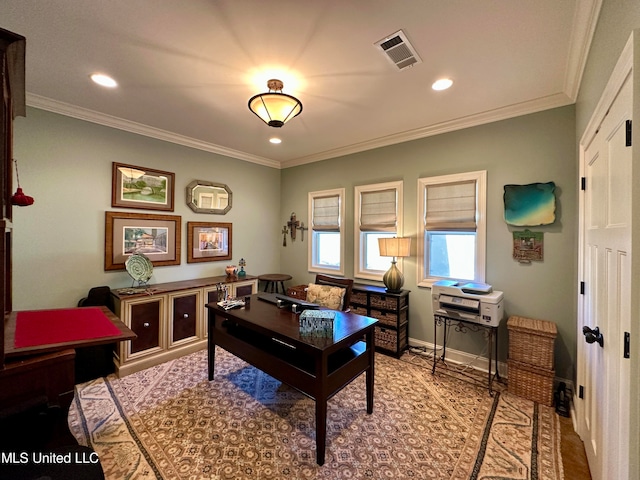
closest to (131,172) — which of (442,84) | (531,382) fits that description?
(442,84)

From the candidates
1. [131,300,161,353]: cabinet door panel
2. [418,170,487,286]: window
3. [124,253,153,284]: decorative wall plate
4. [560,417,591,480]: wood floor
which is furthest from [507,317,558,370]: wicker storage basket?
[124,253,153,284]: decorative wall plate

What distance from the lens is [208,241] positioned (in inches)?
158

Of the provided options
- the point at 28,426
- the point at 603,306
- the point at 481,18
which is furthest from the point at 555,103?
the point at 28,426

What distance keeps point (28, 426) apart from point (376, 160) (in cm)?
394

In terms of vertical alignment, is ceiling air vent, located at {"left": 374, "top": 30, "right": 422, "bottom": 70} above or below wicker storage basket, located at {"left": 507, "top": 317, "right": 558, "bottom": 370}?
above

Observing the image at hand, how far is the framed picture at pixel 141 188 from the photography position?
3.14m

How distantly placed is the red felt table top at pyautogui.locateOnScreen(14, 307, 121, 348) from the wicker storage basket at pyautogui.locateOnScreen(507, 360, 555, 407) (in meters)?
3.26

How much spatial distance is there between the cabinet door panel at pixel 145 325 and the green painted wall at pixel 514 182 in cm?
314

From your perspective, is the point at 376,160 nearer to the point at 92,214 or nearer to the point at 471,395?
the point at 471,395

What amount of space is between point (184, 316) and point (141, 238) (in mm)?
1132

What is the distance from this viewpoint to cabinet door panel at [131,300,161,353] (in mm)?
2891

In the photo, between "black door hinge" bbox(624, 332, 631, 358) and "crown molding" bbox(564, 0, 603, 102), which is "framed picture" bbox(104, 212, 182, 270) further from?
"crown molding" bbox(564, 0, 603, 102)

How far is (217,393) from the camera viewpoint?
2.50m

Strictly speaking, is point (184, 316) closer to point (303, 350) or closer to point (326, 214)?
point (303, 350)
